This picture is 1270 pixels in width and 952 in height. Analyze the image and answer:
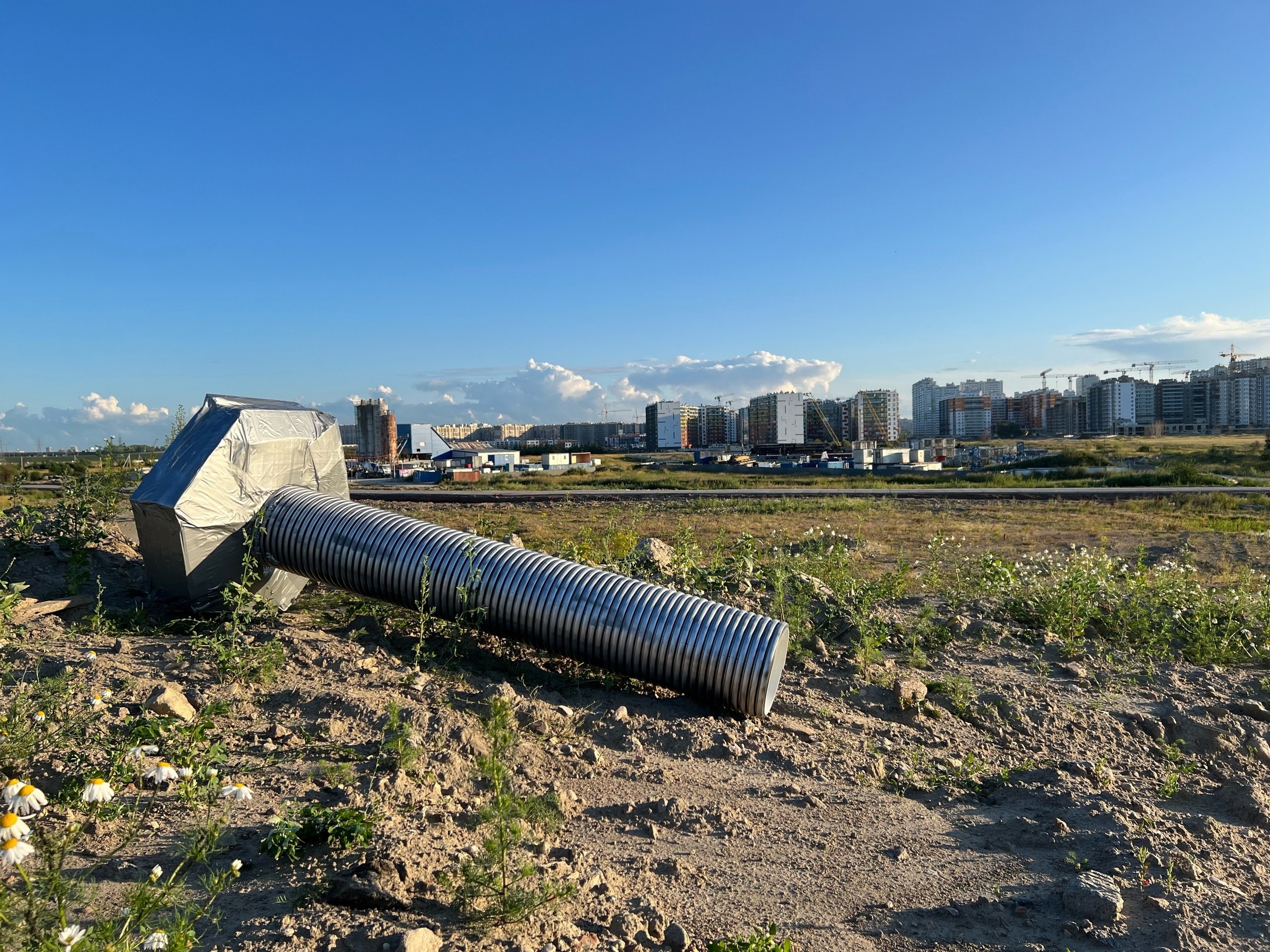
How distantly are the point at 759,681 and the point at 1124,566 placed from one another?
622 centimetres

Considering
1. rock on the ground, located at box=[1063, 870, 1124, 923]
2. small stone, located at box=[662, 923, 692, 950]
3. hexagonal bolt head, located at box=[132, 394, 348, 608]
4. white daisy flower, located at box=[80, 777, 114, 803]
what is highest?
hexagonal bolt head, located at box=[132, 394, 348, 608]

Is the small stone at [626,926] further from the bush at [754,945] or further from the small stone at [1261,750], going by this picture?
the small stone at [1261,750]

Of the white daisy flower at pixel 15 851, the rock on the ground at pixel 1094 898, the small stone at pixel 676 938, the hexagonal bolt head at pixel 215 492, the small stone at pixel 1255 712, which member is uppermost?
the hexagonal bolt head at pixel 215 492

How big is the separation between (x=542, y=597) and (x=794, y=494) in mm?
27213

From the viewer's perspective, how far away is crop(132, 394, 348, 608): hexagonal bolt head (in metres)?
6.54

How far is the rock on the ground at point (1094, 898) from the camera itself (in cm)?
330

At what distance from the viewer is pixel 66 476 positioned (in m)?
8.43

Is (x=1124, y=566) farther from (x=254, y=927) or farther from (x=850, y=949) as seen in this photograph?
(x=254, y=927)

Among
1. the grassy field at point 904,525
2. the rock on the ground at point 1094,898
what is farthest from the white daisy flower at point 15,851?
the grassy field at point 904,525

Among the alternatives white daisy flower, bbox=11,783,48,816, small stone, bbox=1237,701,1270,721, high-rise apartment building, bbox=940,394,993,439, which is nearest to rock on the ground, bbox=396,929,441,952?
white daisy flower, bbox=11,783,48,816

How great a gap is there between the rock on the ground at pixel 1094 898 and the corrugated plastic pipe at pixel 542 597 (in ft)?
7.80

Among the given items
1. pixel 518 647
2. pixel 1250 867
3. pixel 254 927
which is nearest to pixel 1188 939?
pixel 1250 867

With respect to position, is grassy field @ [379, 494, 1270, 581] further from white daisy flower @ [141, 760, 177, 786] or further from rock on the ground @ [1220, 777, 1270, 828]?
white daisy flower @ [141, 760, 177, 786]

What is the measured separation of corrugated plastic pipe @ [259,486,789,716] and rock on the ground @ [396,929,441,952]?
3.21m
